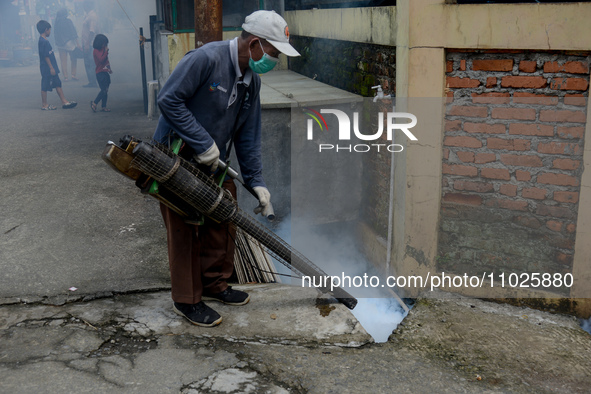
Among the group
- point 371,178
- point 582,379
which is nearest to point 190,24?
point 371,178

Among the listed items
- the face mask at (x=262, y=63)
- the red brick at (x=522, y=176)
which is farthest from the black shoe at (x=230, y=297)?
the red brick at (x=522, y=176)

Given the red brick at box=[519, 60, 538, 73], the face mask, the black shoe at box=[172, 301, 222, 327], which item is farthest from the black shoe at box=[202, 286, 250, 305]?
the red brick at box=[519, 60, 538, 73]

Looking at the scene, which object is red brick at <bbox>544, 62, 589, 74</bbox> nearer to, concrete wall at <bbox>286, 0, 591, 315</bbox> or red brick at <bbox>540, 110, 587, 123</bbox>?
concrete wall at <bbox>286, 0, 591, 315</bbox>

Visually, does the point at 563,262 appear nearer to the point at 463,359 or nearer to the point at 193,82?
the point at 463,359

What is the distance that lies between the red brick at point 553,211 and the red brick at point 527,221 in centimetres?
7

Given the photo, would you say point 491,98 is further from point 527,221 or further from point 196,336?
point 196,336

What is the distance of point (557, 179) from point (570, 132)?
344 millimetres

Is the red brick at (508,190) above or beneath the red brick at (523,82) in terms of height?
beneath

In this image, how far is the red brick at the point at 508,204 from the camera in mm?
4422

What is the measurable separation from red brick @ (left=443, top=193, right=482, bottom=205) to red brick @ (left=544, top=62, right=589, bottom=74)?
105 cm

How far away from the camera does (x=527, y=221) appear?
4434 mm

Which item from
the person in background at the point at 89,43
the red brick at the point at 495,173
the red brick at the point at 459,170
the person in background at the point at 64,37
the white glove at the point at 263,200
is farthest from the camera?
the person in background at the point at 64,37

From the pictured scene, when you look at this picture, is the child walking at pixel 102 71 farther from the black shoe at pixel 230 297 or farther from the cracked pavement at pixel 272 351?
the black shoe at pixel 230 297

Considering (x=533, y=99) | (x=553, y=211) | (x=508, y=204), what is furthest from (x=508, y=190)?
(x=533, y=99)
